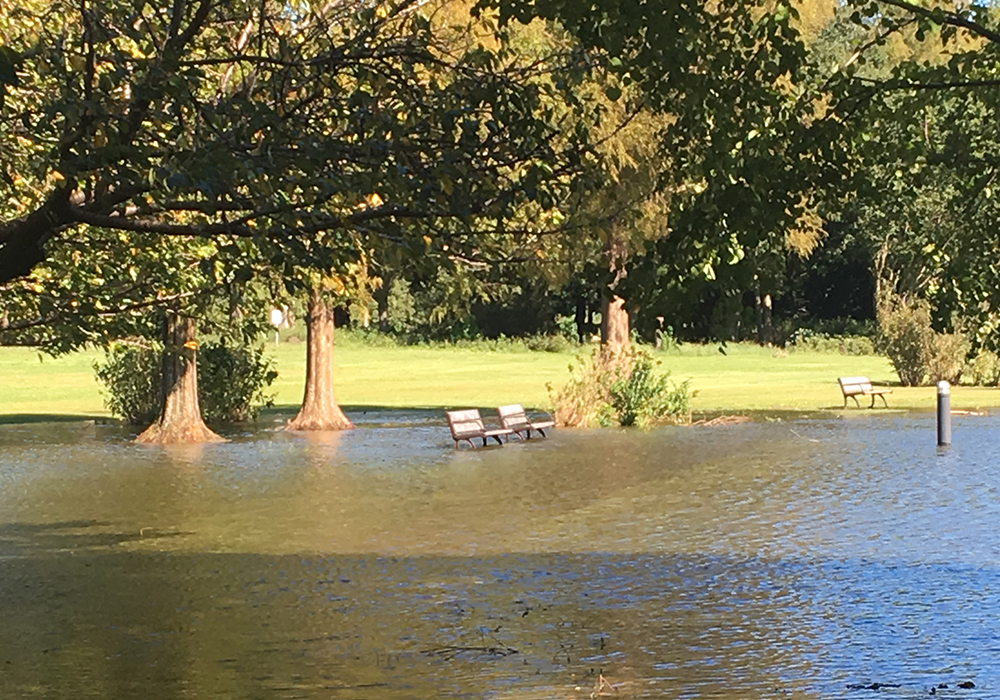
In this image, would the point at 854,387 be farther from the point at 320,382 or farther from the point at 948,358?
the point at 320,382

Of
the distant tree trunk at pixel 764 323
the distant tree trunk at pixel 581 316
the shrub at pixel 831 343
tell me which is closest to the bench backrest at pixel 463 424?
the shrub at pixel 831 343

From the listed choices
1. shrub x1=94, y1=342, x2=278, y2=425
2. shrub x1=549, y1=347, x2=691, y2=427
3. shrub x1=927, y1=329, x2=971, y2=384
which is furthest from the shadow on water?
shrub x1=927, y1=329, x2=971, y2=384

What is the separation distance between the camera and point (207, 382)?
1452 inches

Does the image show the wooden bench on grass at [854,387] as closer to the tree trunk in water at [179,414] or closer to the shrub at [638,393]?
the shrub at [638,393]

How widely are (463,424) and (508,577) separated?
15471 millimetres

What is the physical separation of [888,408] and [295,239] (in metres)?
34.3

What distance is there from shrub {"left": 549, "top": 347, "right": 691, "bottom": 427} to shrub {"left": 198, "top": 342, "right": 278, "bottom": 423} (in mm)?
6985

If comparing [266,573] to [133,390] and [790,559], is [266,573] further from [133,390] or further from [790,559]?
[133,390]

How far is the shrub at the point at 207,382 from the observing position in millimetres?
36375

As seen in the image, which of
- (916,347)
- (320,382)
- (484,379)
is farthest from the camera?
(484,379)

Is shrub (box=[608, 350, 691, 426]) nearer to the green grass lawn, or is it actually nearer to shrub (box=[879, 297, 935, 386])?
the green grass lawn

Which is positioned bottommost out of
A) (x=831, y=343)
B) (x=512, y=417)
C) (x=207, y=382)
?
(x=512, y=417)

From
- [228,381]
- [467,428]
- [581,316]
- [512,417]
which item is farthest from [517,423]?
[581,316]

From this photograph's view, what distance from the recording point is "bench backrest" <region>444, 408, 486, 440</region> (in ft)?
97.4
